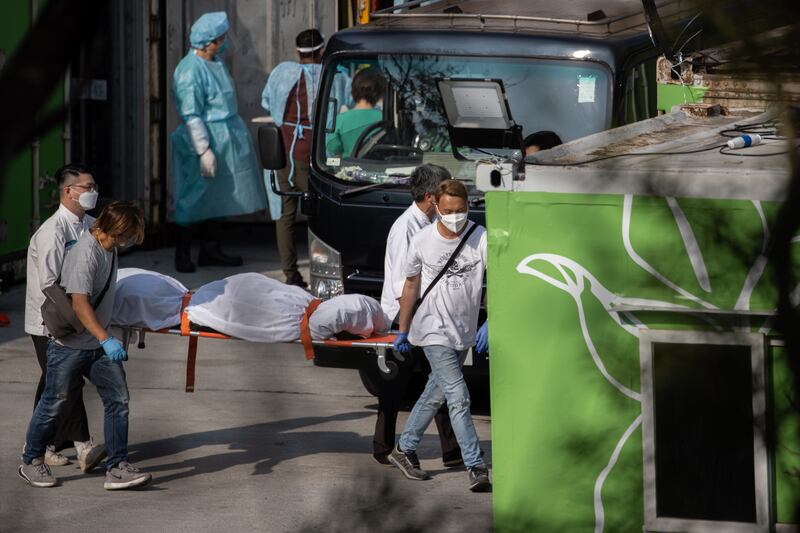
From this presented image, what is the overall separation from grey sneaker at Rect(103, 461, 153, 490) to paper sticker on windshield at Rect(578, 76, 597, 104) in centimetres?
332

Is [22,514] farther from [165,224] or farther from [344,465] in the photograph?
[165,224]

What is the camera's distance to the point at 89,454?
22.8 feet

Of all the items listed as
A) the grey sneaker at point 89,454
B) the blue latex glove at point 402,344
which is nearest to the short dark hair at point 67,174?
the grey sneaker at point 89,454

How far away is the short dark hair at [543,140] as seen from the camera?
7.78m

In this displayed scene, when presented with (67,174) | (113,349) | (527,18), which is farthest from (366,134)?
(113,349)

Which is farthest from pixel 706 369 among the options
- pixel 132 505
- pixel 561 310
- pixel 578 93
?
pixel 578 93

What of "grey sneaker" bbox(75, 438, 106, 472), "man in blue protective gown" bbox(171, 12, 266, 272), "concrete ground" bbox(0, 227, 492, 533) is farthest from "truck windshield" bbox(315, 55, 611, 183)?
"man in blue protective gown" bbox(171, 12, 266, 272)

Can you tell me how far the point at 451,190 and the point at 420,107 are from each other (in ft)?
5.56

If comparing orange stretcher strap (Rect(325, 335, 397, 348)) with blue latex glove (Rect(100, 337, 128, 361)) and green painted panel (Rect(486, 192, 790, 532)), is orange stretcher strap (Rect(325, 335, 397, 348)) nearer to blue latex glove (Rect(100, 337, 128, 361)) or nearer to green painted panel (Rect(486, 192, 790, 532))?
blue latex glove (Rect(100, 337, 128, 361))

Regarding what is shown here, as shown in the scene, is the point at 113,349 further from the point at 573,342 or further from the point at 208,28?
the point at 208,28

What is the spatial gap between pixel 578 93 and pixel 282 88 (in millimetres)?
4603

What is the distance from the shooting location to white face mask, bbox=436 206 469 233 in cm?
663

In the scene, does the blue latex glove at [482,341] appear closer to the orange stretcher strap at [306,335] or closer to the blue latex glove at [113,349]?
the orange stretcher strap at [306,335]

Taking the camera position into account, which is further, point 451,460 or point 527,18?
point 527,18
